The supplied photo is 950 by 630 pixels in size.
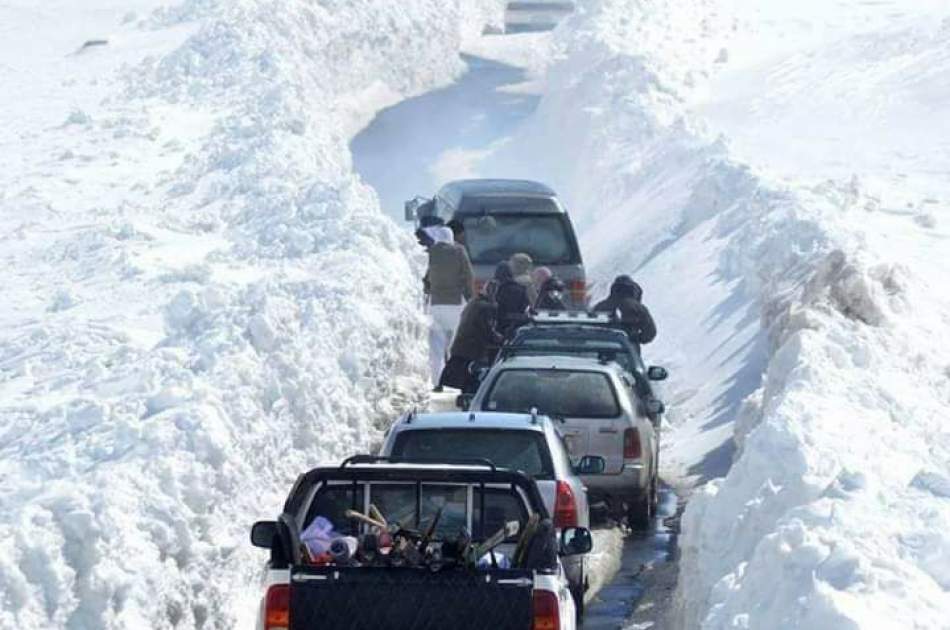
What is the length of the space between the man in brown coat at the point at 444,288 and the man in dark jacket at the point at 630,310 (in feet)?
5.45

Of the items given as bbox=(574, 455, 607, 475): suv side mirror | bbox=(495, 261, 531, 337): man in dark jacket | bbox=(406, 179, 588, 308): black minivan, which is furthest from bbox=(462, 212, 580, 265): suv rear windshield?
bbox=(574, 455, 607, 475): suv side mirror

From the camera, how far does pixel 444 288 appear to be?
24.0m

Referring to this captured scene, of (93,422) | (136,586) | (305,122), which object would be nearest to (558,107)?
(305,122)

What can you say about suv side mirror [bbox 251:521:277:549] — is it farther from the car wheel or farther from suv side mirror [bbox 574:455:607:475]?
the car wheel

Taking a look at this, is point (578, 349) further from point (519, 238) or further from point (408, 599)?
point (408, 599)

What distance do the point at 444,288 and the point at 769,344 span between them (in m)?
3.73

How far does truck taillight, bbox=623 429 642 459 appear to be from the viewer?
17.0 m

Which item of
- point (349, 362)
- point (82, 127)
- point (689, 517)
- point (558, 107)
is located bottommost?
point (558, 107)

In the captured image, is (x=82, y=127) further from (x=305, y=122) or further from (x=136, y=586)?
(x=136, y=586)

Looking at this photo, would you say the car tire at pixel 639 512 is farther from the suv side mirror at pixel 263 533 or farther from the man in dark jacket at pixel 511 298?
the suv side mirror at pixel 263 533

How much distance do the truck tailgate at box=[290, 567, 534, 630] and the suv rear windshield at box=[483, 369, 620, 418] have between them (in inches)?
307

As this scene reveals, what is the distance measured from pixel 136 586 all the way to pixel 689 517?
3.58 m

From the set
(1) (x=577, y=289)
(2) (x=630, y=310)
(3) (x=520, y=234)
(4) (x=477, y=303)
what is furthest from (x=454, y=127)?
(4) (x=477, y=303)

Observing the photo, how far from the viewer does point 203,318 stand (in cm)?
1841
